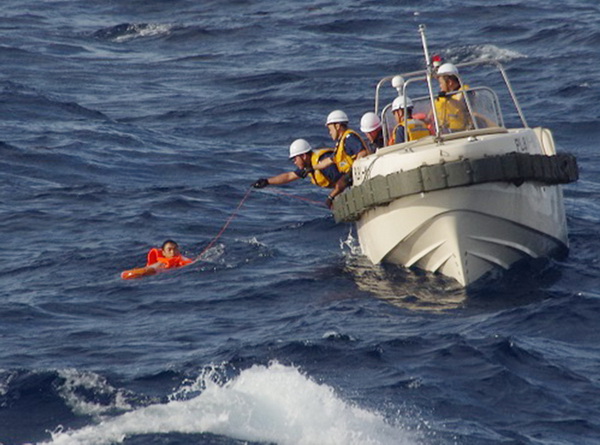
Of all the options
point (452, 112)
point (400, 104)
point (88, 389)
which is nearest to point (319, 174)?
point (400, 104)

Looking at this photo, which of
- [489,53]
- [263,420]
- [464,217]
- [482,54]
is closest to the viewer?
[263,420]

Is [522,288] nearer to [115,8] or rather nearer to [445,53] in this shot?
[445,53]

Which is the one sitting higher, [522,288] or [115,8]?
[115,8]

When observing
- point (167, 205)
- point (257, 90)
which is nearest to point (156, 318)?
point (167, 205)

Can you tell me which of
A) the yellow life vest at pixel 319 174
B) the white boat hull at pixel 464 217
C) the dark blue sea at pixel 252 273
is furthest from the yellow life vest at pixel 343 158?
the dark blue sea at pixel 252 273

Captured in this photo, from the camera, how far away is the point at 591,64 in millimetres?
30953

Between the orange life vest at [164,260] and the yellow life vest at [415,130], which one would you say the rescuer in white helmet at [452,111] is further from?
the orange life vest at [164,260]

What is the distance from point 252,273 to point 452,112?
3251mm

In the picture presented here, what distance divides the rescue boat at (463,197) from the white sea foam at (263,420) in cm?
388

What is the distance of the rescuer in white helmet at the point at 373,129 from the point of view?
1881 cm

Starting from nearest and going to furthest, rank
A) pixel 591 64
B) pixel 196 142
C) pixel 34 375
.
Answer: pixel 34 375 < pixel 196 142 < pixel 591 64

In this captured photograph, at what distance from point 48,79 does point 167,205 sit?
11435 millimetres

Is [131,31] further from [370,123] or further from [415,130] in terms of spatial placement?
[415,130]

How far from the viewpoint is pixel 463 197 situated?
16.3 meters
